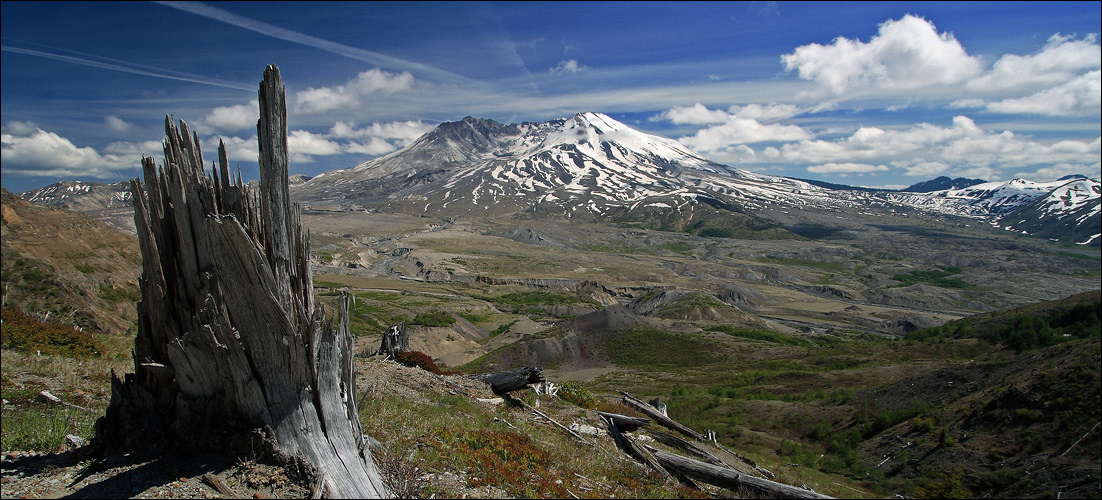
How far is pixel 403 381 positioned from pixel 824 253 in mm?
197349

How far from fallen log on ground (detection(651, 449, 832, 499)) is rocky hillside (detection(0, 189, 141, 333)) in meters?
23.2

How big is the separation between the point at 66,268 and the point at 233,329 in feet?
87.6

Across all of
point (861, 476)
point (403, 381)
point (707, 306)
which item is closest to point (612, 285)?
point (707, 306)

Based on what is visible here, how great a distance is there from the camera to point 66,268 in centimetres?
2327

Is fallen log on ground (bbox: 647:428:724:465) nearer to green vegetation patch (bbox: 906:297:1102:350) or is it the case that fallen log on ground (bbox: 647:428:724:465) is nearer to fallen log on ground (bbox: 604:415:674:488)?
fallen log on ground (bbox: 604:415:674:488)

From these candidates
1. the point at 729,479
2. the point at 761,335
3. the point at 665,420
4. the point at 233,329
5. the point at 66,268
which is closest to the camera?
the point at 233,329

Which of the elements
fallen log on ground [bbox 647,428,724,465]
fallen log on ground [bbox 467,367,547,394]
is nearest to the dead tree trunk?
fallen log on ground [bbox 647,428,724,465]

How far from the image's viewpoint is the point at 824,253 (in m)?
180

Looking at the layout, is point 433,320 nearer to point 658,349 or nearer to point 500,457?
point 658,349

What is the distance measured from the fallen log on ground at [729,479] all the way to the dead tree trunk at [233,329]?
559 cm

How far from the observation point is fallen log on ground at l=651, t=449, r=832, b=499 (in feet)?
25.9

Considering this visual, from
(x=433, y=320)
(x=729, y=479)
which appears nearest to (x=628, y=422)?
(x=729, y=479)

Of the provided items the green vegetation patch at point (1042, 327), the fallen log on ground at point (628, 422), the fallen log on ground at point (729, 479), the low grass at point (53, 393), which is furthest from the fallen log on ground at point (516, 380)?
the green vegetation patch at point (1042, 327)

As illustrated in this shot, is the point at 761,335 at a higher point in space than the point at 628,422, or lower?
lower
